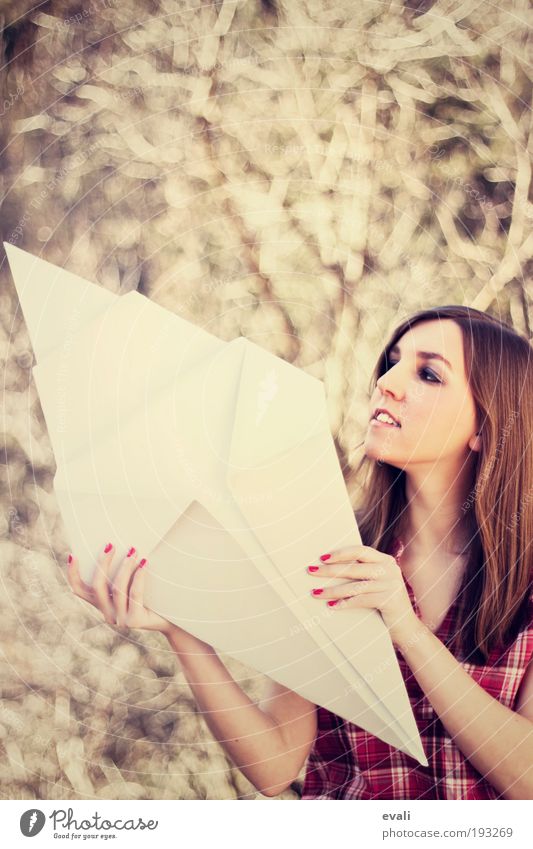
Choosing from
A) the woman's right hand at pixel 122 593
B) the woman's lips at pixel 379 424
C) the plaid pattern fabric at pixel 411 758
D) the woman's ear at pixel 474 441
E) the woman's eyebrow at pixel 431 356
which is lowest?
the plaid pattern fabric at pixel 411 758

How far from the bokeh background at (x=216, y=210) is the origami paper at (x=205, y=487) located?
0.15 ft

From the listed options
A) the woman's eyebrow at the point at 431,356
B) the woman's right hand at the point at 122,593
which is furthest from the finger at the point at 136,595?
the woman's eyebrow at the point at 431,356

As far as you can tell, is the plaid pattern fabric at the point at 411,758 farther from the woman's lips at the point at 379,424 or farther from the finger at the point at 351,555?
the woman's lips at the point at 379,424

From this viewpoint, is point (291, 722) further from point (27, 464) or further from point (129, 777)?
point (27, 464)

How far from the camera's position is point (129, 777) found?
4.11 ft

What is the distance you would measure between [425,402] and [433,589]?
0.26m

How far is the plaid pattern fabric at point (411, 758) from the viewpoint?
1196mm

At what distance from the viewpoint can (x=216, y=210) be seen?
1.26 metres

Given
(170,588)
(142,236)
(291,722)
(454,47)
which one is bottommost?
(291,722)

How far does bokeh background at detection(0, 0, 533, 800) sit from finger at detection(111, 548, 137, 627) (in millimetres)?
76

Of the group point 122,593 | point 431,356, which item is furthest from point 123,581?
point 431,356
